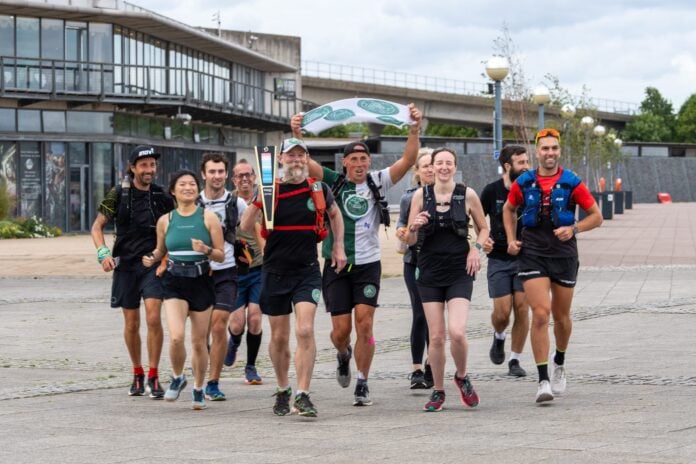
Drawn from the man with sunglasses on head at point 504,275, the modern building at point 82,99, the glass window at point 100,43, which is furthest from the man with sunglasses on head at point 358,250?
the glass window at point 100,43

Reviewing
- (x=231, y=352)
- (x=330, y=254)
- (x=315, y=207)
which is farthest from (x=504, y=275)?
(x=315, y=207)

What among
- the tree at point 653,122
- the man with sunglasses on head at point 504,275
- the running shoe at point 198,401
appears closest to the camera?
the running shoe at point 198,401

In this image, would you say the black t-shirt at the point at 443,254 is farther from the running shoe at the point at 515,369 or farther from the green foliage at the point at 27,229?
the green foliage at the point at 27,229

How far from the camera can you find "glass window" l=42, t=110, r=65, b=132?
163 feet

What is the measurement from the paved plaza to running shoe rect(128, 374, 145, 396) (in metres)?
0.15

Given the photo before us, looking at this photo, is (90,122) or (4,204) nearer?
(4,204)

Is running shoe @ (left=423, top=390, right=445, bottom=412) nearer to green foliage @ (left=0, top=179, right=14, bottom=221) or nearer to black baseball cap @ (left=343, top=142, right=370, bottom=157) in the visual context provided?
black baseball cap @ (left=343, top=142, right=370, bottom=157)

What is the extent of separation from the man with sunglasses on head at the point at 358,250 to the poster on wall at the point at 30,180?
130 feet

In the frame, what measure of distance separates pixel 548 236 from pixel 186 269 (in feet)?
8.23

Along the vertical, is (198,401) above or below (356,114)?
below

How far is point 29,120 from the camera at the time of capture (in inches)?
1937

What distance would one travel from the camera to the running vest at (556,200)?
1000cm

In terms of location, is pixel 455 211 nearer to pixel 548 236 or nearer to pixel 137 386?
pixel 548 236

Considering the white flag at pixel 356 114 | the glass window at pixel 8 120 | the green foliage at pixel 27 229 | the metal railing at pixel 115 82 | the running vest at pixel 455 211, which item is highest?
the metal railing at pixel 115 82
